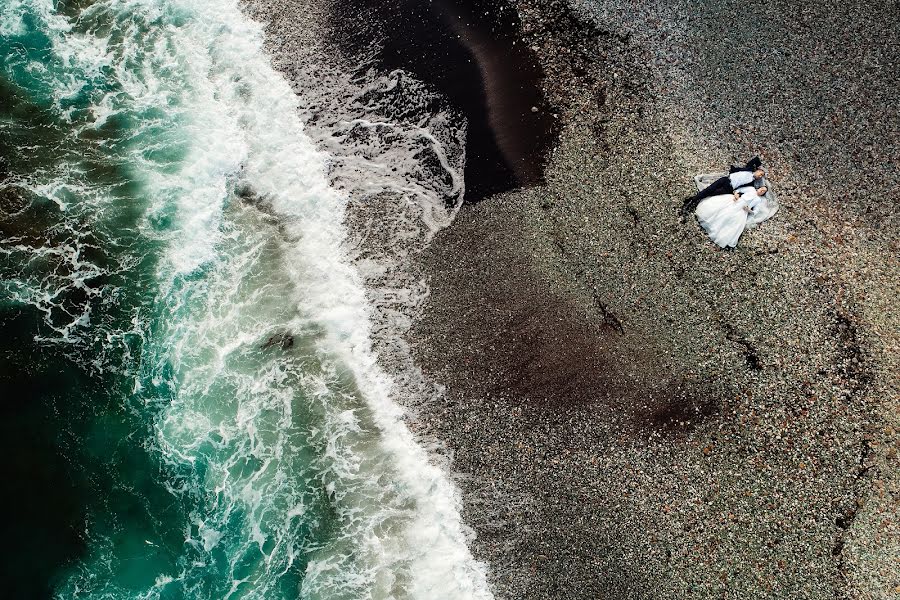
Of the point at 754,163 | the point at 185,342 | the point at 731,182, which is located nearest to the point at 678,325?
the point at 731,182

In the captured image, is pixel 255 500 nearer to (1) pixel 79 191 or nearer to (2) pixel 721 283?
(1) pixel 79 191

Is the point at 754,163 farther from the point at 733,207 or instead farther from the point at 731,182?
the point at 733,207

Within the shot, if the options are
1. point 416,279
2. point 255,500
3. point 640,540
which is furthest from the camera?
point 416,279

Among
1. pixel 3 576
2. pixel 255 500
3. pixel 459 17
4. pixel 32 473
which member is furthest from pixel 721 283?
pixel 3 576

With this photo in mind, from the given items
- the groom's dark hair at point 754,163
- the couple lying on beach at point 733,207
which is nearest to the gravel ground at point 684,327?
the groom's dark hair at point 754,163

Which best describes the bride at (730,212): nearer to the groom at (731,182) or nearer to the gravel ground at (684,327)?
the groom at (731,182)
